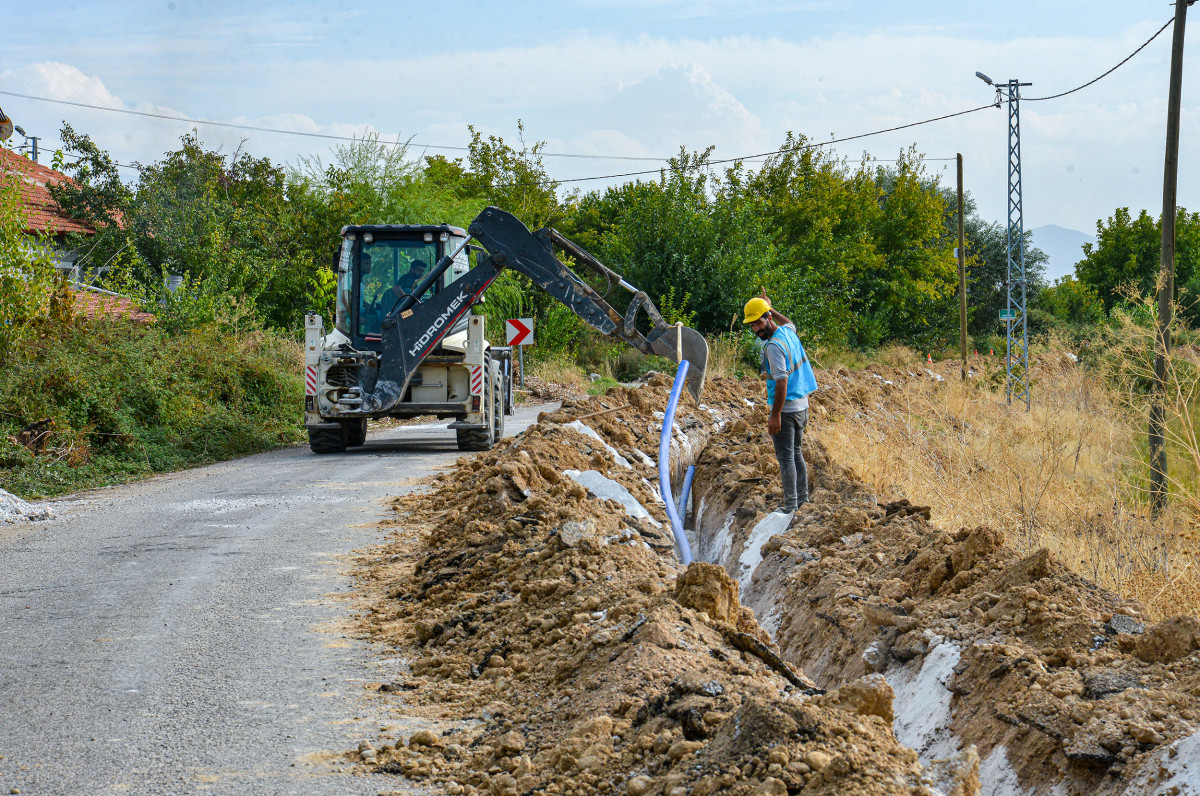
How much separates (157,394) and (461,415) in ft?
16.6

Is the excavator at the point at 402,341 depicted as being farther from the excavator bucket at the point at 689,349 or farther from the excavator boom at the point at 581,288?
the excavator bucket at the point at 689,349

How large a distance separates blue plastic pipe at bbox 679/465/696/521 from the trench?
0.21 metres

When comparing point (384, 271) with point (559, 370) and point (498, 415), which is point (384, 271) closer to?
point (498, 415)

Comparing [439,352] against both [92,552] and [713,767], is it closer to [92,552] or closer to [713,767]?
[92,552]

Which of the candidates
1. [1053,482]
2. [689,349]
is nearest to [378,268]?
[689,349]

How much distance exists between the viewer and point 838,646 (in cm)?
568

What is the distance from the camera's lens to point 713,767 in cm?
319

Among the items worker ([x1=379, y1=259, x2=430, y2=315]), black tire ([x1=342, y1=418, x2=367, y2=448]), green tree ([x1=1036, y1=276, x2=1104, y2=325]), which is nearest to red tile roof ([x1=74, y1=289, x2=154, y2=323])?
Result: black tire ([x1=342, y1=418, x2=367, y2=448])

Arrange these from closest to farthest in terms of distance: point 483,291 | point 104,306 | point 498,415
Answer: point 483,291
point 498,415
point 104,306

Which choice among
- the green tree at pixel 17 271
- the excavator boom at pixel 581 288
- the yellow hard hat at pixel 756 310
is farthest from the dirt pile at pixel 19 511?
the yellow hard hat at pixel 756 310

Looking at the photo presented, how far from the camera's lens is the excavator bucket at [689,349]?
1055cm

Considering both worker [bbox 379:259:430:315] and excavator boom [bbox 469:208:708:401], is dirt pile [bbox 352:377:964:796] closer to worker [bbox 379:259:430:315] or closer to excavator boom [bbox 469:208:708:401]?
excavator boom [bbox 469:208:708:401]

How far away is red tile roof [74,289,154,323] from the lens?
15914mm

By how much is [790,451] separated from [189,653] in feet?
15.6
